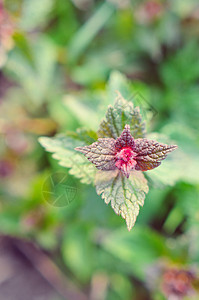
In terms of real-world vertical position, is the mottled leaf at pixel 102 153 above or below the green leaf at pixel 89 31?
below

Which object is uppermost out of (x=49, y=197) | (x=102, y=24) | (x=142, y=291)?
(x=102, y=24)

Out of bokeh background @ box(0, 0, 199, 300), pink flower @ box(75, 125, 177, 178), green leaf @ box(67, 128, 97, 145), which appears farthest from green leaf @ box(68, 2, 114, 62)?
pink flower @ box(75, 125, 177, 178)

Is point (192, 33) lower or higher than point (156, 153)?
higher

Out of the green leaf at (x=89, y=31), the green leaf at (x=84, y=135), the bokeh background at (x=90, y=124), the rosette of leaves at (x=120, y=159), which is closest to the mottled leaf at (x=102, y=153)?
the rosette of leaves at (x=120, y=159)

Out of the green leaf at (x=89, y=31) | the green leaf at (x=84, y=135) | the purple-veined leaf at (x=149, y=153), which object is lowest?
the purple-veined leaf at (x=149, y=153)

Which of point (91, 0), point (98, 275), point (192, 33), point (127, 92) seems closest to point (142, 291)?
point (98, 275)

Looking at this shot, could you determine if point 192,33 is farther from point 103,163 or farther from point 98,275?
point 98,275

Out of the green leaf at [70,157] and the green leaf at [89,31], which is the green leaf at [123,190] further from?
the green leaf at [89,31]

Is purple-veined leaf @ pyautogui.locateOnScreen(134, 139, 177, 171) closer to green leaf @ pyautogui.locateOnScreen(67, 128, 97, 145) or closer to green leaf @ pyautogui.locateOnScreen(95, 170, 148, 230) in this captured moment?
green leaf @ pyautogui.locateOnScreen(95, 170, 148, 230)
